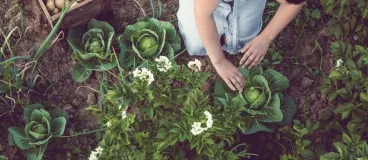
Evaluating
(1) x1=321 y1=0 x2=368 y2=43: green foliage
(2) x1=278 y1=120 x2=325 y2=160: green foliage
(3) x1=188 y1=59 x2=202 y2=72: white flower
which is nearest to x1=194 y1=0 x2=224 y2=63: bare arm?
(3) x1=188 y1=59 x2=202 y2=72: white flower

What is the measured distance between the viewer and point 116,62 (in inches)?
93.0

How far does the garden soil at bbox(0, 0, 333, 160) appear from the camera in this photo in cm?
232

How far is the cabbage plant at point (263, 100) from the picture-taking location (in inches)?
82.7

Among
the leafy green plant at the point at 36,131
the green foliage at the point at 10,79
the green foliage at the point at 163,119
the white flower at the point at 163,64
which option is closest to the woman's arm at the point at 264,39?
the green foliage at the point at 163,119

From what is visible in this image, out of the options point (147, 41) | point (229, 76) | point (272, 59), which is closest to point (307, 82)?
point (272, 59)

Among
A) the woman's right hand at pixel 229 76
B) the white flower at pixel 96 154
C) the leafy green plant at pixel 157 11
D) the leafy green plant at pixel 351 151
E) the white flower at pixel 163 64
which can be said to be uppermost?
the white flower at pixel 163 64

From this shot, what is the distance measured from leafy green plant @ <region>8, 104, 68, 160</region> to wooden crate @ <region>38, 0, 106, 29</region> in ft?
1.51

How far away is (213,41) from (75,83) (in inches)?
34.8

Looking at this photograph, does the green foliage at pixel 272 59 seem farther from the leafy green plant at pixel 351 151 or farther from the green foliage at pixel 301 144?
the leafy green plant at pixel 351 151

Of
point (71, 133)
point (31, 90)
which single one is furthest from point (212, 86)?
point (31, 90)

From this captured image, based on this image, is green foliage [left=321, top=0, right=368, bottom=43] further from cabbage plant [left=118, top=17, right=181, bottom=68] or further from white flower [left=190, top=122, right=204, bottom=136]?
white flower [left=190, top=122, right=204, bottom=136]

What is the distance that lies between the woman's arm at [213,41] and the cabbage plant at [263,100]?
2.2 inches

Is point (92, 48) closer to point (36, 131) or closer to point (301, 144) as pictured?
point (36, 131)

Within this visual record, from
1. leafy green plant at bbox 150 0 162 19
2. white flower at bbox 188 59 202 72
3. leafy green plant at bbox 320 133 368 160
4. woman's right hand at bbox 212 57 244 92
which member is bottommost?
leafy green plant at bbox 320 133 368 160
